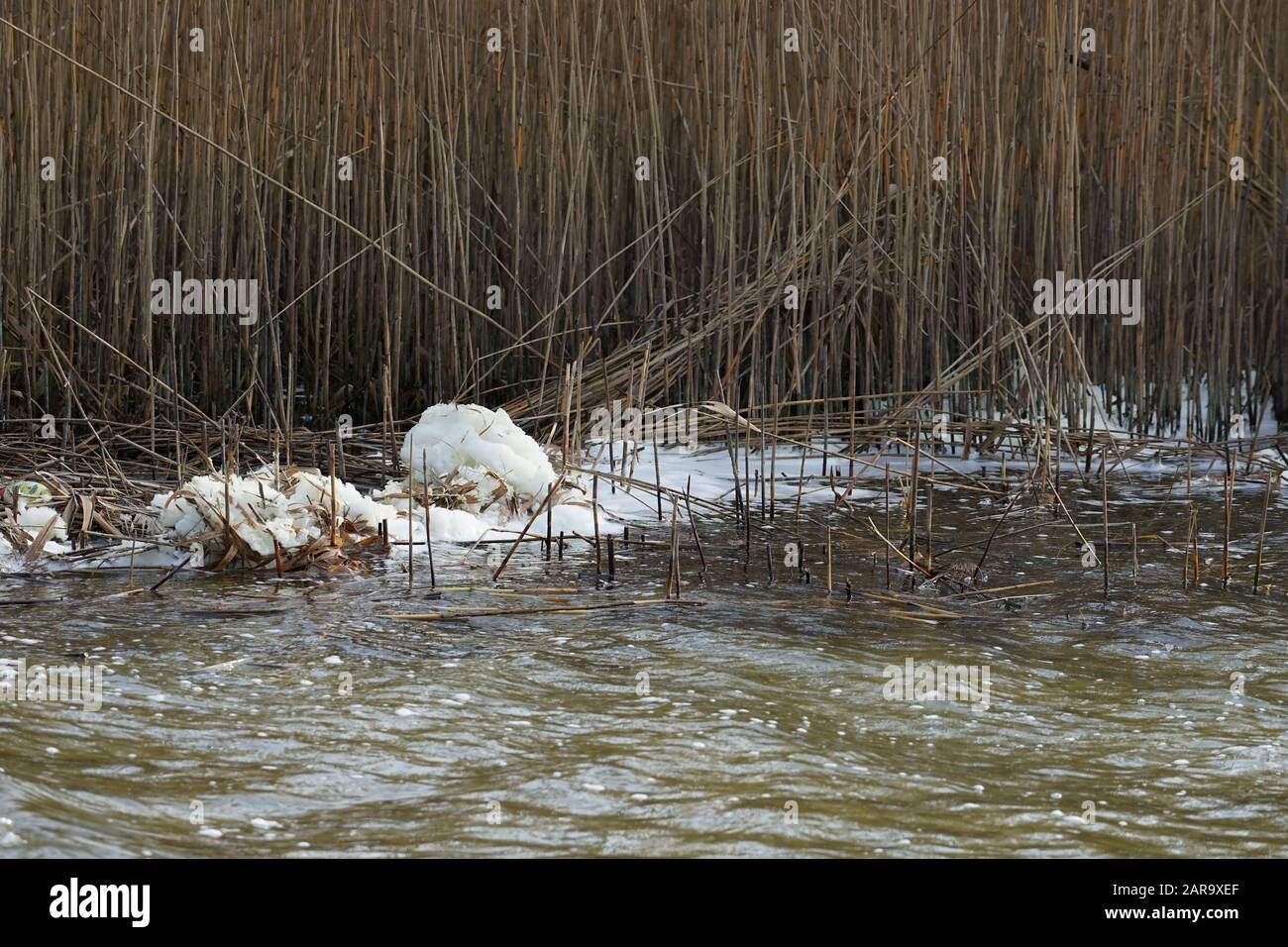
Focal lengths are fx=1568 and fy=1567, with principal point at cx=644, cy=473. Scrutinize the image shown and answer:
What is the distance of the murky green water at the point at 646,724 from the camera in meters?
1.88

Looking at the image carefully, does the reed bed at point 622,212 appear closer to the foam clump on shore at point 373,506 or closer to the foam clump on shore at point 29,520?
the foam clump on shore at point 373,506

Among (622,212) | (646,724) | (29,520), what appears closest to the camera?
(646,724)

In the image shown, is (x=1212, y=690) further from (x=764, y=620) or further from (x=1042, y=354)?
(x=1042, y=354)

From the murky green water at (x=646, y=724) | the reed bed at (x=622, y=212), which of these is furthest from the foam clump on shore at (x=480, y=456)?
the murky green water at (x=646, y=724)

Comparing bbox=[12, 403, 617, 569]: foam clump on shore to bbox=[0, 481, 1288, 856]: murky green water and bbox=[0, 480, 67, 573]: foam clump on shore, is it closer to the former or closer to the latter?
bbox=[0, 480, 67, 573]: foam clump on shore

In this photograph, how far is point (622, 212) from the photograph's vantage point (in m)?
5.18

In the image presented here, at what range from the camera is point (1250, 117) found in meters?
5.64

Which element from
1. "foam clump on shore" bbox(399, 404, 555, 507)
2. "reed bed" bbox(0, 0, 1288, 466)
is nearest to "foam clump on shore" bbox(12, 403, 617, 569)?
"foam clump on shore" bbox(399, 404, 555, 507)

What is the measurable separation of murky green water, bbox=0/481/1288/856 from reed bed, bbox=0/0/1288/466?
151 cm

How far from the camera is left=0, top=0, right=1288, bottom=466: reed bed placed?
466 centimetres

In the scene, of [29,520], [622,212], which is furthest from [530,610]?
[622,212]

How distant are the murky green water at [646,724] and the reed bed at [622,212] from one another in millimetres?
1506

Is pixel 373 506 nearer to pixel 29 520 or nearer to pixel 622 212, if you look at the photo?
pixel 29 520

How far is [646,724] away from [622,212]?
3134mm
